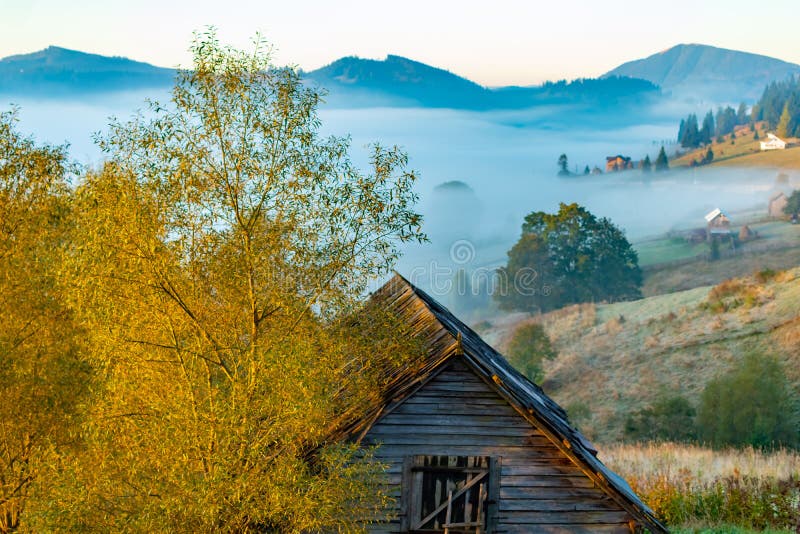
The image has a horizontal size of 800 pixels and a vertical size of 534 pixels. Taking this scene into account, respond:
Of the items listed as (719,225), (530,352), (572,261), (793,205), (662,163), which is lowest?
(719,225)

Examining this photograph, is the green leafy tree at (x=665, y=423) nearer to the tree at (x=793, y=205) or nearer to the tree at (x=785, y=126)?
the tree at (x=793, y=205)

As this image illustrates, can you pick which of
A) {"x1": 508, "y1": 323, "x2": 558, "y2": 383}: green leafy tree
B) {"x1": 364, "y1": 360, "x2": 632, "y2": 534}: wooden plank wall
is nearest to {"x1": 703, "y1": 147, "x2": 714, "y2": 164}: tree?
{"x1": 508, "y1": 323, "x2": 558, "y2": 383}: green leafy tree

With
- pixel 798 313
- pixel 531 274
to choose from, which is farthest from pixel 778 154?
pixel 798 313

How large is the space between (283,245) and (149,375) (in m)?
2.91

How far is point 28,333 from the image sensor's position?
20.3 metres

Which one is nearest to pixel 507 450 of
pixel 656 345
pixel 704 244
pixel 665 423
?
pixel 665 423

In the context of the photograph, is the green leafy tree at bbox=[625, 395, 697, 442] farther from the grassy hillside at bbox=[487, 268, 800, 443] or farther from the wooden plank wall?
the wooden plank wall

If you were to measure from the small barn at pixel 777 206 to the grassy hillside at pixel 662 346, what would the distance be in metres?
57.1

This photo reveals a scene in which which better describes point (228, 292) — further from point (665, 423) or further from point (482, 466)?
point (665, 423)

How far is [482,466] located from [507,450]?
529 mm

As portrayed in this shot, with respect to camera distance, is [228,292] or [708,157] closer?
[228,292]

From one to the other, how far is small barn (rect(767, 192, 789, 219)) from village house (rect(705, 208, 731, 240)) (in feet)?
24.1

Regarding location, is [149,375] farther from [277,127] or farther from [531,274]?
[531,274]

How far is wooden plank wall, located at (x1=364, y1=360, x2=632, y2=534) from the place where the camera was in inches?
676
